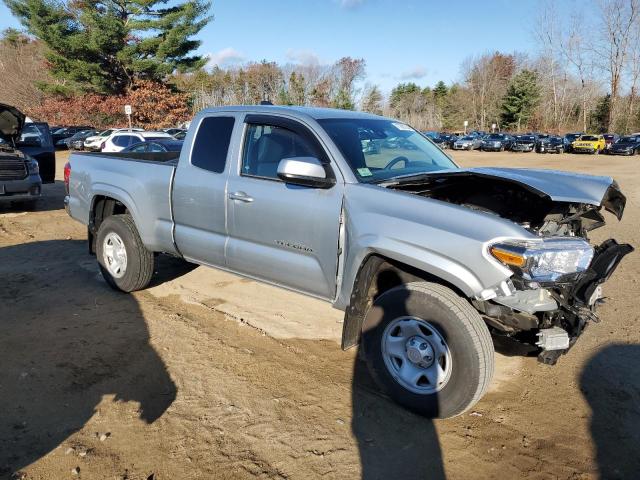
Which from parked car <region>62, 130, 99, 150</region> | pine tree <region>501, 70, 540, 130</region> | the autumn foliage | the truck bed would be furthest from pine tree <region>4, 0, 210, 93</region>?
pine tree <region>501, 70, 540, 130</region>

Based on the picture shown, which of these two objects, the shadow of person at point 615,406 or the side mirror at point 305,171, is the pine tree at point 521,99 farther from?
the side mirror at point 305,171

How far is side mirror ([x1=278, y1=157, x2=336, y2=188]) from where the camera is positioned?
11.6 ft

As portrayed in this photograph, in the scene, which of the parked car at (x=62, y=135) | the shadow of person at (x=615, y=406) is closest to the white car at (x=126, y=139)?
the parked car at (x=62, y=135)

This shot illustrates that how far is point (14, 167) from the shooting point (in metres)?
9.86

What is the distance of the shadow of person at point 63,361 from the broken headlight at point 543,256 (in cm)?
231

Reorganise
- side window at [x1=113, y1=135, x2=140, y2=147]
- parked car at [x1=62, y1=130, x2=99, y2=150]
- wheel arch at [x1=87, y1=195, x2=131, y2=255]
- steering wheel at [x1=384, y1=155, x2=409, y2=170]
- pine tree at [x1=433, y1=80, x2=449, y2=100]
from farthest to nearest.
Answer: pine tree at [x1=433, y1=80, x2=449, y2=100] → parked car at [x1=62, y1=130, x2=99, y2=150] → side window at [x1=113, y1=135, x2=140, y2=147] → wheel arch at [x1=87, y1=195, x2=131, y2=255] → steering wheel at [x1=384, y1=155, x2=409, y2=170]

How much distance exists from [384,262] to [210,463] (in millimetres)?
1606

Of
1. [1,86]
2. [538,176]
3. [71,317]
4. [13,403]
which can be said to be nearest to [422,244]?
[538,176]

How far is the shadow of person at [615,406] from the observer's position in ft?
9.52

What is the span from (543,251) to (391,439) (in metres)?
1.38

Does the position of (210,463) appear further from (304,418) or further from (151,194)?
(151,194)

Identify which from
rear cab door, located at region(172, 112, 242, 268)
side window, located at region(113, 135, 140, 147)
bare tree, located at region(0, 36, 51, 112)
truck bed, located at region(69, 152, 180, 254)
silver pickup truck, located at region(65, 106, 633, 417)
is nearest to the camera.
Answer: silver pickup truck, located at region(65, 106, 633, 417)

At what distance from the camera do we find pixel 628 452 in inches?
117

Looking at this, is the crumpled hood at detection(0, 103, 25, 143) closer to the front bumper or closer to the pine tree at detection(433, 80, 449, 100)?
the front bumper
